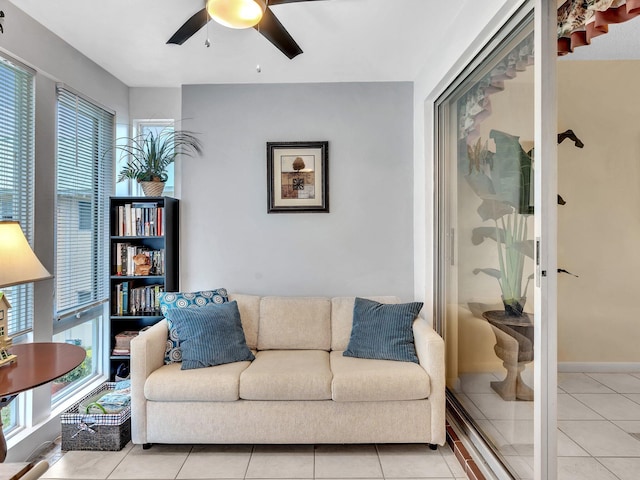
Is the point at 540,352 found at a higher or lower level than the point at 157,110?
lower

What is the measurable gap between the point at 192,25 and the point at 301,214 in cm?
176

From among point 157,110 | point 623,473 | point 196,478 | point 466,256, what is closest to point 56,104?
point 157,110

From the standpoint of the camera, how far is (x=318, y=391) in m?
2.39

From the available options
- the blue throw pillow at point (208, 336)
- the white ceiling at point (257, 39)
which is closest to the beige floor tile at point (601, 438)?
the blue throw pillow at point (208, 336)

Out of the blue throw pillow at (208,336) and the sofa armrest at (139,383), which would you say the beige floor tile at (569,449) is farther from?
the sofa armrest at (139,383)

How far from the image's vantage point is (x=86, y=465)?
2303 mm

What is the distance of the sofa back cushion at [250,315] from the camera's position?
3057 mm

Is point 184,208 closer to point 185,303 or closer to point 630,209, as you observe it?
point 185,303

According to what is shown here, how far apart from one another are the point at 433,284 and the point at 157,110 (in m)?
2.88

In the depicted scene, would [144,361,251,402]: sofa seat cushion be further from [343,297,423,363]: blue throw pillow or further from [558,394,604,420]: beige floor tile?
[558,394,604,420]: beige floor tile

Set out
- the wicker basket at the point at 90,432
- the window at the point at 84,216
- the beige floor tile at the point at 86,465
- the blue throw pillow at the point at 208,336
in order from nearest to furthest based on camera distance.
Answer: the beige floor tile at the point at 86,465, the wicker basket at the point at 90,432, the blue throw pillow at the point at 208,336, the window at the point at 84,216

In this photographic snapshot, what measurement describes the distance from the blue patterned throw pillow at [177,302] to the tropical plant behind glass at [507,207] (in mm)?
1957

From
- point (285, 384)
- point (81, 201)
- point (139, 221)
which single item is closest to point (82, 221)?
point (81, 201)

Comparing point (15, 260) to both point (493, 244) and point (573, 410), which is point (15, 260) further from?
point (573, 410)
